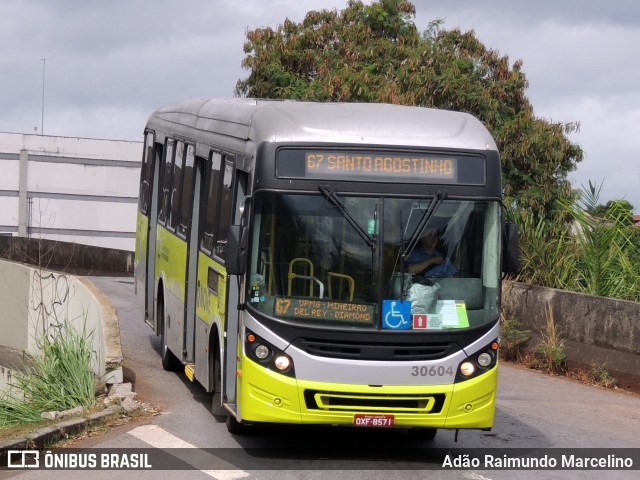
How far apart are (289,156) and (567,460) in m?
3.81

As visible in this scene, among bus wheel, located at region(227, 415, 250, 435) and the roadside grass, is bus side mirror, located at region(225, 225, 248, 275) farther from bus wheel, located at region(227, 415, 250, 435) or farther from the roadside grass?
the roadside grass

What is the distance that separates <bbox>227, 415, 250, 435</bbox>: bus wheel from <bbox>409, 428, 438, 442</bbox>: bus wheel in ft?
5.55

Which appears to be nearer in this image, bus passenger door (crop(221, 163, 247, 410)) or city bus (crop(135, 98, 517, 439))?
city bus (crop(135, 98, 517, 439))

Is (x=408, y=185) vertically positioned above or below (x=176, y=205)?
above

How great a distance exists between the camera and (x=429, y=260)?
10.1 m

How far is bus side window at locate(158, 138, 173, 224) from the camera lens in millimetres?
15828

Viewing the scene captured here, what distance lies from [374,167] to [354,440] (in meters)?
2.97

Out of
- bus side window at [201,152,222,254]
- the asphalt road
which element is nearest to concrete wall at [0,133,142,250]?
the asphalt road

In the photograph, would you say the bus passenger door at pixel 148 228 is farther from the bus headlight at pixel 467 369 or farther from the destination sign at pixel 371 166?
the bus headlight at pixel 467 369

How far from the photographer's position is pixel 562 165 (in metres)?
31.1

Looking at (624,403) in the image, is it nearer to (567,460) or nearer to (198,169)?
(567,460)

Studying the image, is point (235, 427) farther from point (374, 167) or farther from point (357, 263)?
point (374, 167)

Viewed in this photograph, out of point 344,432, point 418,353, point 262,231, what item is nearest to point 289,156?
point 262,231

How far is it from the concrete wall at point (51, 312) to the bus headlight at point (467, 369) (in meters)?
4.93
